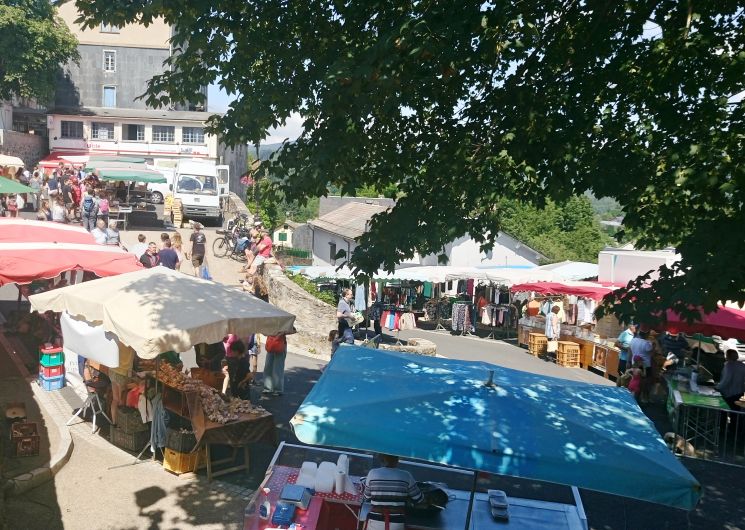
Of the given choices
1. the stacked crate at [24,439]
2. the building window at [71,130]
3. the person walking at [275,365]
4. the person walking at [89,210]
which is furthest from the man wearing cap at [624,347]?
the building window at [71,130]

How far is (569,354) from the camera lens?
19.4 metres

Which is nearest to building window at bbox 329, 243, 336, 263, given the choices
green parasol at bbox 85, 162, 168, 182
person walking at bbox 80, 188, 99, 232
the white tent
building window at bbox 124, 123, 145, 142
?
green parasol at bbox 85, 162, 168, 182

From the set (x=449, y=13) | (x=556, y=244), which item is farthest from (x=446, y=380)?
(x=556, y=244)

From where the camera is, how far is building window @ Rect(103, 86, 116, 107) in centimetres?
5819

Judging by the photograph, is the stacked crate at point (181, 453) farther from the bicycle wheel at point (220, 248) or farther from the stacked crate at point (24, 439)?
the bicycle wheel at point (220, 248)

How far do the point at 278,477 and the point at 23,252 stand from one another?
6751mm

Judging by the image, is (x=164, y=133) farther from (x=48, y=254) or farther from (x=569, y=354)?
(x=48, y=254)

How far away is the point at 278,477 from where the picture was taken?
7.25 metres

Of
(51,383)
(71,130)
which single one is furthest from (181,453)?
(71,130)

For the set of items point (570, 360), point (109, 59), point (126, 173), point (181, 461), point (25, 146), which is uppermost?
point (109, 59)

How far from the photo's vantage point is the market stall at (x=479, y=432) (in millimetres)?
5352

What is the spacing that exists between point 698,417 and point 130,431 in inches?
359

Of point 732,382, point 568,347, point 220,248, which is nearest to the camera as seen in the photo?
point 732,382

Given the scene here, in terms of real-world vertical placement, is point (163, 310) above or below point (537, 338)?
above
